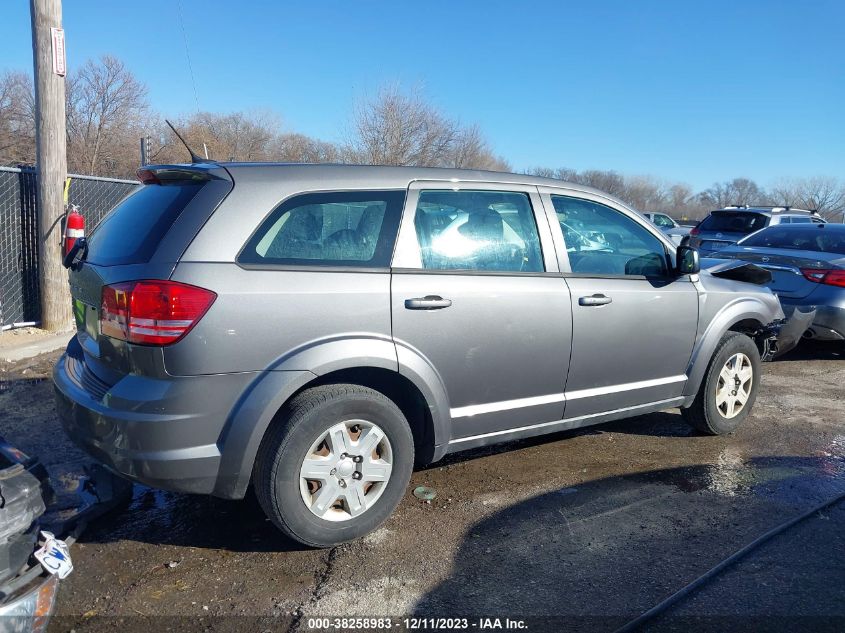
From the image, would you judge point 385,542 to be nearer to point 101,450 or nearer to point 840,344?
point 101,450

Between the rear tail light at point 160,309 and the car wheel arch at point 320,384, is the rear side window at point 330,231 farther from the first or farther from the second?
the car wheel arch at point 320,384

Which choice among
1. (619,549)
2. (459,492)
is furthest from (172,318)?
(619,549)

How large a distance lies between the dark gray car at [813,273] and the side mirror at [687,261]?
309 cm

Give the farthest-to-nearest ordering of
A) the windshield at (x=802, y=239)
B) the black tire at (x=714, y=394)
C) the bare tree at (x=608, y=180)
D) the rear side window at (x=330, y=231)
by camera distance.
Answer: the bare tree at (x=608, y=180)
the windshield at (x=802, y=239)
the black tire at (x=714, y=394)
the rear side window at (x=330, y=231)

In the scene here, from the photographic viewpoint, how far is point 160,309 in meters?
2.80

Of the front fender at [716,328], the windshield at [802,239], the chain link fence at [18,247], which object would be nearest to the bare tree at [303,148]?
the chain link fence at [18,247]

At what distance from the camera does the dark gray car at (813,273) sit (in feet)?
23.4

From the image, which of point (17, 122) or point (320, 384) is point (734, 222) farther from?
point (17, 122)

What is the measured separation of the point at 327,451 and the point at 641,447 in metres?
2.64

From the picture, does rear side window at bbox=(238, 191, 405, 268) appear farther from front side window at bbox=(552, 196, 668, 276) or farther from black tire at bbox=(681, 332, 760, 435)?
black tire at bbox=(681, 332, 760, 435)

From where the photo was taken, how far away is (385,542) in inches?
134

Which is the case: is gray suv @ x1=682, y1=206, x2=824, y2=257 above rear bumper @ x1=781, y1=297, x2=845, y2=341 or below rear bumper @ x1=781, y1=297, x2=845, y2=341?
above

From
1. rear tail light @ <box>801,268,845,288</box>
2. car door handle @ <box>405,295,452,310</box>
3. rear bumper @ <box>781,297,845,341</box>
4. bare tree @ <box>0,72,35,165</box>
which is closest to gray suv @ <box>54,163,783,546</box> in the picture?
car door handle @ <box>405,295,452,310</box>

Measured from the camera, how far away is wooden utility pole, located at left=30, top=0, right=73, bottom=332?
7523mm
